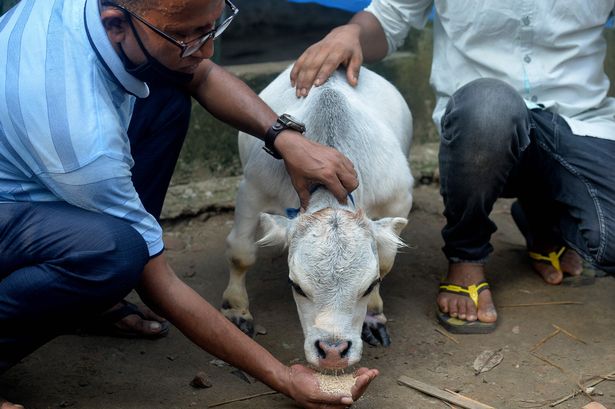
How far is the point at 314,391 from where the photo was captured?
3070 mm

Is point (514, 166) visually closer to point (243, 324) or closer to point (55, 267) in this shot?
point (243, 324)

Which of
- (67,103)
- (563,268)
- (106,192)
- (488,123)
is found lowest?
(563,268)

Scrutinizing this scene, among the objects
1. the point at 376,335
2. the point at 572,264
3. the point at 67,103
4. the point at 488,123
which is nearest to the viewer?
the point at 67,103

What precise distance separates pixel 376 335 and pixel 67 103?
1.91 meters

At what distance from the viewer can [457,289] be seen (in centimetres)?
438

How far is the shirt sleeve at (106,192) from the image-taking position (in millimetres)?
2885

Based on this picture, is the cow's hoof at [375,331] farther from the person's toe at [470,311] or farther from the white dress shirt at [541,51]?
the white dress shirt at [541,51]

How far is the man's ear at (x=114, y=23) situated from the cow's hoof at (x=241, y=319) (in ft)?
5.58

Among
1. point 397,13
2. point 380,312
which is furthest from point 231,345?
point 397,13

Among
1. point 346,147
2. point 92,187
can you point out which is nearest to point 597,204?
point 346,147

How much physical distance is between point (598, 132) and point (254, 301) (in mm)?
1793

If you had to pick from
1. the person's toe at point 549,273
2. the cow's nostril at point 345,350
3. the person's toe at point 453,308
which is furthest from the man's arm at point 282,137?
the person's toe at point 549,273

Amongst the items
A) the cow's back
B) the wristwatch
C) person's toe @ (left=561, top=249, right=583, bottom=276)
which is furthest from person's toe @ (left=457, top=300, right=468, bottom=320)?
the wristwatch

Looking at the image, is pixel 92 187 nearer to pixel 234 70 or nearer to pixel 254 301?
pixel 254 301
